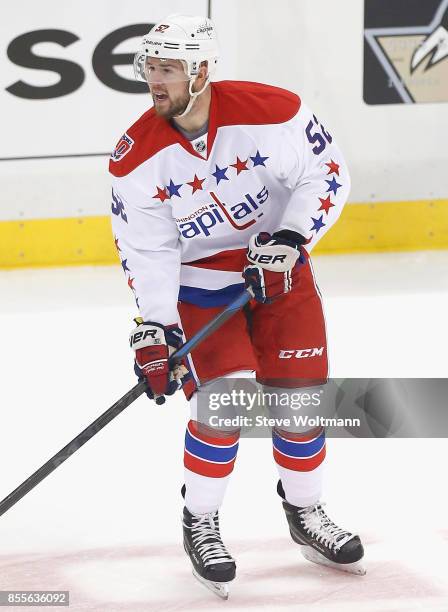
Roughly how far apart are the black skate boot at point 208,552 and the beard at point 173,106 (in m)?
0.91

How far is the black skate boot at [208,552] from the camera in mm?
2514

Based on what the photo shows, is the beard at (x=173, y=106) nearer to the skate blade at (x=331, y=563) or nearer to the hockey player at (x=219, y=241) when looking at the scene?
the hockey player at (x=219, y=241)

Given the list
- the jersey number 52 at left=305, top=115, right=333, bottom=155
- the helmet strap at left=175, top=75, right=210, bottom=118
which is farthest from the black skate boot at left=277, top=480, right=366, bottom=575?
the helmet strap at left=175, top=75, right=210, bottom=118

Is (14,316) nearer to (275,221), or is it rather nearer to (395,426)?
(395,426)

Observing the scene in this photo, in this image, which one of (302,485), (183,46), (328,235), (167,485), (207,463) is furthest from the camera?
(328,235)

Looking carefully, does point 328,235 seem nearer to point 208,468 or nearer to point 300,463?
point 300,463

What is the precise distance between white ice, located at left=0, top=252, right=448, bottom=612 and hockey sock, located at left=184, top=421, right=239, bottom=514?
168mm

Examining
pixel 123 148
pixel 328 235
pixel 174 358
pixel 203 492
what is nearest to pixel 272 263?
pixel 174 358

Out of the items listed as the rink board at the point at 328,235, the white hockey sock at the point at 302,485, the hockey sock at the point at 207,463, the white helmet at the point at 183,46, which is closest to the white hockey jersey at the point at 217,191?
the white helmet at the point at 183,46

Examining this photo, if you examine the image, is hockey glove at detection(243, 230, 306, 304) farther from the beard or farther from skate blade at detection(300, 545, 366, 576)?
skate blade at detection(300, 545, 366, 576)

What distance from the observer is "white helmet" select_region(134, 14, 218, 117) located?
2.49m

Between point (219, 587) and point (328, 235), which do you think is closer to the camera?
point (219, 587)

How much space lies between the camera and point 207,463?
102 inches

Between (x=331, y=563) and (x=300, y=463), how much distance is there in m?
0.24
